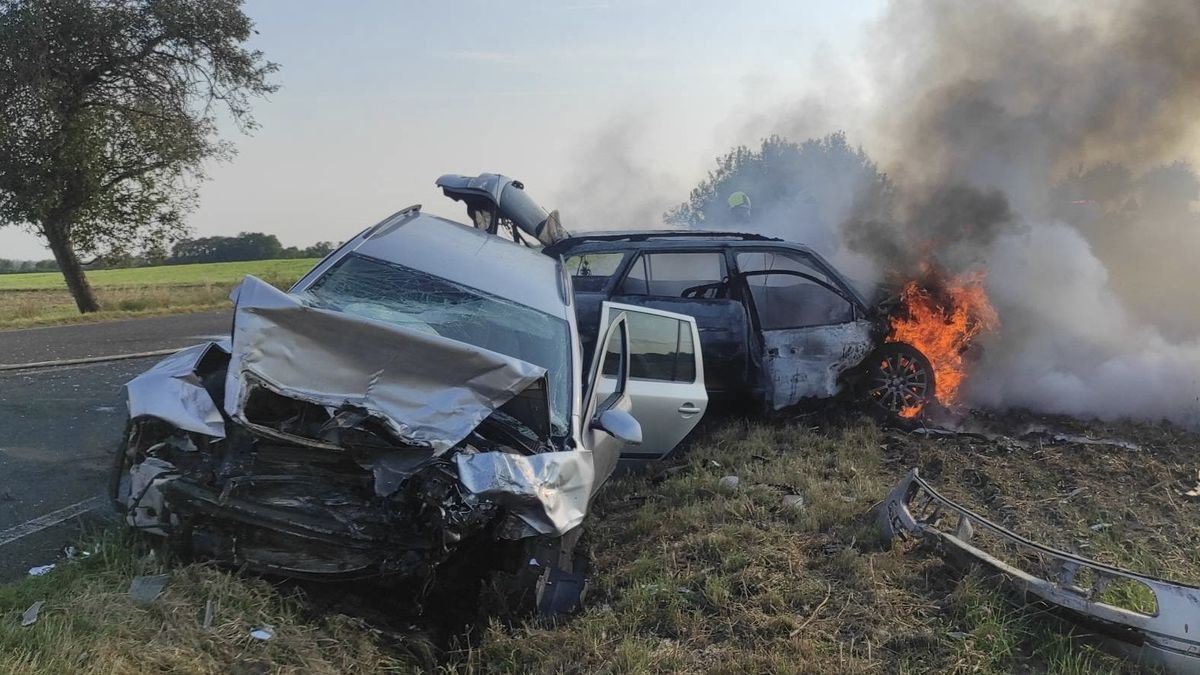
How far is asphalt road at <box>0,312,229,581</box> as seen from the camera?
399cm

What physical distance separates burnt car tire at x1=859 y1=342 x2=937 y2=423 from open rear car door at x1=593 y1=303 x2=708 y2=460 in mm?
2101

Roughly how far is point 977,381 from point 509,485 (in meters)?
6.60

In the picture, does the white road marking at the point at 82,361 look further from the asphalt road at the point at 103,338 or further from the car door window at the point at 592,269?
the car door window at the point at 592,269

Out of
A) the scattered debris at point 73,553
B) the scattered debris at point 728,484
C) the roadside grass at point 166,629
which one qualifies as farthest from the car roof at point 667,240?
the roadside grass at point 166,629

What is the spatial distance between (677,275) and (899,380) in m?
2.22

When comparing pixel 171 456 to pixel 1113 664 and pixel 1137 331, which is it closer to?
pixel 1113 664

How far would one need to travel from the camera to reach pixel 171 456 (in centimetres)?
326

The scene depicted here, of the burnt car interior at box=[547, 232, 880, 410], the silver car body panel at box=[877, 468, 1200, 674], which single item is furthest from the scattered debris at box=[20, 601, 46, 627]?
the burnt car interior at box=[547, 232, 880, 410]

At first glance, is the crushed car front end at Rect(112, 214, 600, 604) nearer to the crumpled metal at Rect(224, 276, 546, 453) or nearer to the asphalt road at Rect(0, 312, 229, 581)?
the crumpled metal at Rect(224, 276, 546, 453)

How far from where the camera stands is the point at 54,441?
565 cm

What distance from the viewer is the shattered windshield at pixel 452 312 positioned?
394cm

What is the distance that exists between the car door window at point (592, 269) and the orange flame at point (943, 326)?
2612 millimetres

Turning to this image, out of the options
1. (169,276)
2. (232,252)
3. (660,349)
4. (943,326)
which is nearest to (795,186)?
(943,326)

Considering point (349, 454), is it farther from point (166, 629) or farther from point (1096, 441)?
point (1096, 441)
